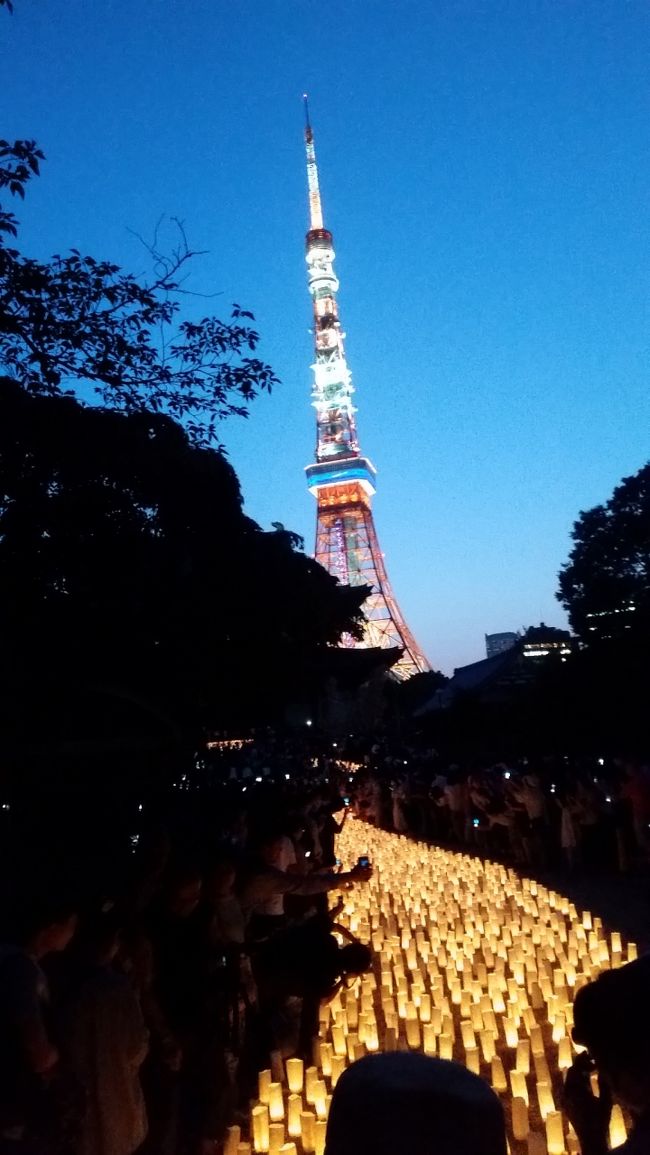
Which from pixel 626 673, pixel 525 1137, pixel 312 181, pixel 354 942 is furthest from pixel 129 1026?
pixel 312 181

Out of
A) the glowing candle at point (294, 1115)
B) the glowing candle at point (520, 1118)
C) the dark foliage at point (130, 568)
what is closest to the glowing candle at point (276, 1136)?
the glowing candle at point (294, 1115)

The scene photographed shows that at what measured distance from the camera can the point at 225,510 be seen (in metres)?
9.95

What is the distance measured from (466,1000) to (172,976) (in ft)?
7.19

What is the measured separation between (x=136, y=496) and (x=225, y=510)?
146 cm

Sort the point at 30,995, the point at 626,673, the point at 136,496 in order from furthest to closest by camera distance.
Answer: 1. the point at 626,673
2. the point at 136,496
3. the point at 30,995

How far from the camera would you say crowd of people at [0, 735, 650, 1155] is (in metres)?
2.53

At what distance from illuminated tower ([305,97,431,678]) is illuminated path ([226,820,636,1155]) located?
54562mm

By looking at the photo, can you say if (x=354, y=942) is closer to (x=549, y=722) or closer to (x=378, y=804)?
(x=378, y=804)

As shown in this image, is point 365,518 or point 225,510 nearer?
point 225,510

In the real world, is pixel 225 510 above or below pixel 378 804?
above

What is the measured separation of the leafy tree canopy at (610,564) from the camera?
27875 millimetres

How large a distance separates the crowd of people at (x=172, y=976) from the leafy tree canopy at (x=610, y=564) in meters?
18.7

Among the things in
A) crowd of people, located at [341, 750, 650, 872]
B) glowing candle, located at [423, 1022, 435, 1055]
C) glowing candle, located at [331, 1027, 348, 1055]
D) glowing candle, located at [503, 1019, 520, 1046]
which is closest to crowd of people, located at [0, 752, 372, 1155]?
glowing candle, located at [331, 1027, 348, 1055]

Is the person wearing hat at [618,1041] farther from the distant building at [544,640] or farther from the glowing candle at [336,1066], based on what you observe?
the distant building at [544,640]
